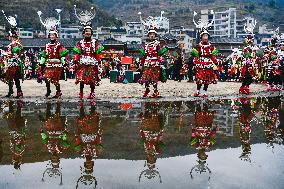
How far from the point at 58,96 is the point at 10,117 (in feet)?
15.5

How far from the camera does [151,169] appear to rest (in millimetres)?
5879

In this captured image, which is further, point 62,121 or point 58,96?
point 58,96

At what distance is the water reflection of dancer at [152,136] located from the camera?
5832mm

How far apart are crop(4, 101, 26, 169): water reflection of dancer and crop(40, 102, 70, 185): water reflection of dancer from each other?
0.36m

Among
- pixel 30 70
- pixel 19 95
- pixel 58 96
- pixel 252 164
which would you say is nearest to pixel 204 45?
pixel 58 96

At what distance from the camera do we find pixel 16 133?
8453 millimetres

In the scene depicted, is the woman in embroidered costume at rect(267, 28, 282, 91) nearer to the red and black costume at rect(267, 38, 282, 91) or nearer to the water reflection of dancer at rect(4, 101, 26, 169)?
the red and black costume at rect(267, 38, 282, 91)

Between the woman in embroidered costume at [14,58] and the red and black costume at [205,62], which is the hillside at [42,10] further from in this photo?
the red and black costume at [205,62]

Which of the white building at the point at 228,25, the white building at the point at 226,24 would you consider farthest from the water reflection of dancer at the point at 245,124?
the white building at the point at 226,24

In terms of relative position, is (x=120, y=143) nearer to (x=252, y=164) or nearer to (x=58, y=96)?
(x=252, y=164)

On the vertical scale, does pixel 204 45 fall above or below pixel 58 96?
above

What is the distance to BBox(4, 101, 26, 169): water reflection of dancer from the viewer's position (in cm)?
654

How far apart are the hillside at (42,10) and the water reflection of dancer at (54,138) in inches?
5043

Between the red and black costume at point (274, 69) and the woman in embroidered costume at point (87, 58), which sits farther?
the red and black costume at point (274, 69)
